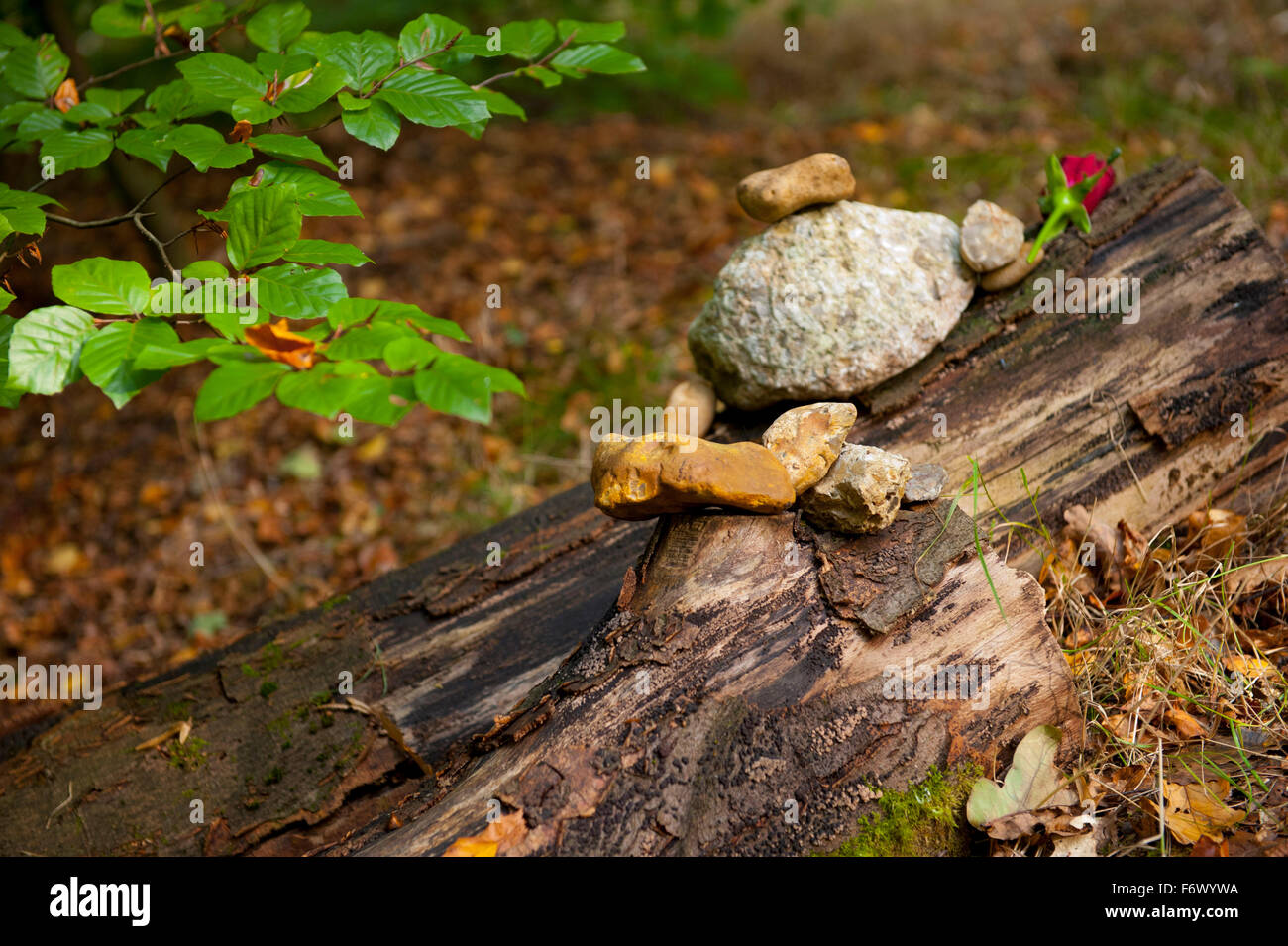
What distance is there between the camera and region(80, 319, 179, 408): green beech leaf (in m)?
1.43

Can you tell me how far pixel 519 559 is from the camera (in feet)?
9.41

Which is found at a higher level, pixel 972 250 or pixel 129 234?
pixel 129 234

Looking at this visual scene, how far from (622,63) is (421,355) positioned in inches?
45.0

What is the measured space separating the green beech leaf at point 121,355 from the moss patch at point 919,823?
67.2 inches

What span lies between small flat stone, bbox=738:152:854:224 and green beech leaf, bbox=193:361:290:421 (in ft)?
5.54

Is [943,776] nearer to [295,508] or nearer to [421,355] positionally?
[421,355]

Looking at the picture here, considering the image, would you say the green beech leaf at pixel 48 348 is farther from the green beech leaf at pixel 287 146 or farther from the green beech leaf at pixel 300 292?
the green beech leaf at pixel 287 146

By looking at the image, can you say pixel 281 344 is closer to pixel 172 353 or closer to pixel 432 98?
pixel 172 353

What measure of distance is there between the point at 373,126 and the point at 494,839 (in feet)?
4.99

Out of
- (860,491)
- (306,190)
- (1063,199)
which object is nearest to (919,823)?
(860,491)

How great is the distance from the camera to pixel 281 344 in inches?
65.2

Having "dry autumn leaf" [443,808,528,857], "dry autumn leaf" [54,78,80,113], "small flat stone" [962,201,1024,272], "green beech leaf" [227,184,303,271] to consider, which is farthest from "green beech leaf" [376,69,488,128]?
"small flat stone" [962,201,1024,272]
